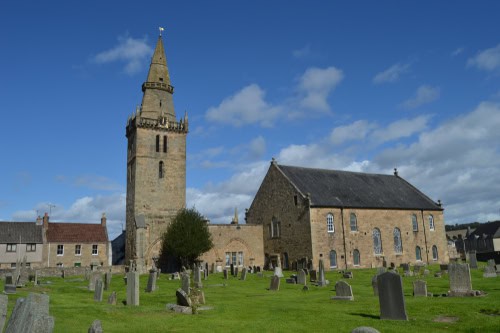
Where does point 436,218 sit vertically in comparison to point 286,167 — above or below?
below

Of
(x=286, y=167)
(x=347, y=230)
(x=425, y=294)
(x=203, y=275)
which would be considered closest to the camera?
(x=425, y=294)

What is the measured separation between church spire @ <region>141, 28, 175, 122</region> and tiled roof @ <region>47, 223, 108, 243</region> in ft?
68.7

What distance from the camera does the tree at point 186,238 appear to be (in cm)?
3878

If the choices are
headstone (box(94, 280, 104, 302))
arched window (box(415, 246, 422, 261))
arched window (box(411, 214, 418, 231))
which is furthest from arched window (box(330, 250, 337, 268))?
headstone (box(94, 280, 104, 302))

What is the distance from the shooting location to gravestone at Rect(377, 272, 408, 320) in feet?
39.4

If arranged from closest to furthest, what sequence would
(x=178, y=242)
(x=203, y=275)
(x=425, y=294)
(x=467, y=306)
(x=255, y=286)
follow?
(x=467, y=306) → (x=425, y=294) → (x=255, y=286) → (x=203, y=275) → (x=178, y=242)

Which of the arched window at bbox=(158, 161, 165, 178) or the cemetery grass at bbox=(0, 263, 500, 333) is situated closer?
the cemetery grass at bbox=(0, 263, 500, 333)

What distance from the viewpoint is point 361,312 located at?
44.5ft

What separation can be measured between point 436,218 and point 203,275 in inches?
1206

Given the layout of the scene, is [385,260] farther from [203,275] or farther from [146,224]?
[146,224]

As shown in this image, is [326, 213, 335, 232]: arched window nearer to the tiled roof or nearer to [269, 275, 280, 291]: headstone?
[269, 275, 280, 291]: headstone

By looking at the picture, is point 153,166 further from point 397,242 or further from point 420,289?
point 420,289

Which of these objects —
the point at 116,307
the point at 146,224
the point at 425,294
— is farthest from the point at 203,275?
the point at 425,294

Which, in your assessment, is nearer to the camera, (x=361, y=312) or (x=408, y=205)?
(x=361, y=312)
